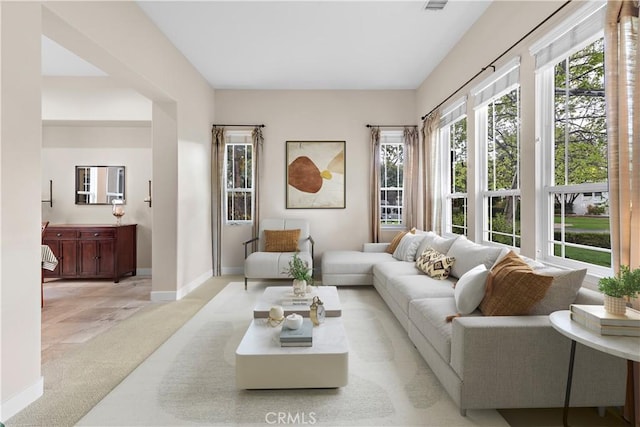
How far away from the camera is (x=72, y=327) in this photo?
11.2ft

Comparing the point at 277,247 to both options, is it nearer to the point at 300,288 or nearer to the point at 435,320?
the point at 300,288

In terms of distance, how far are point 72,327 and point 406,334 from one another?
3336mm

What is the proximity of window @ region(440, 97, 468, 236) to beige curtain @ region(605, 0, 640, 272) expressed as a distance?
88.2 inches

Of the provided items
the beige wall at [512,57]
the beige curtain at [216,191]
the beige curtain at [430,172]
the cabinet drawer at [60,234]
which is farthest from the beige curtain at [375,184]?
the cabinet drawer at [60,234]

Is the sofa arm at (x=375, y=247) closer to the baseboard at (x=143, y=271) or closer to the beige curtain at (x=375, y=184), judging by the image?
the beige curtain at (x=375, y=184)

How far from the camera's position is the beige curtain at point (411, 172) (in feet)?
19.3

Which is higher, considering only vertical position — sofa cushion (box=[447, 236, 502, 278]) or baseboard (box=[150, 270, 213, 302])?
sofa cushion (box=[447, 236, 502, 278])

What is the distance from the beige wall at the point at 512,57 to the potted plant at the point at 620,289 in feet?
4.04

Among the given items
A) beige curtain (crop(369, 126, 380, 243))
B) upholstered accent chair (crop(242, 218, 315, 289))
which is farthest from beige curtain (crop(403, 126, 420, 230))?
upholstered accent chair (crop(242, 218, 315, 289))

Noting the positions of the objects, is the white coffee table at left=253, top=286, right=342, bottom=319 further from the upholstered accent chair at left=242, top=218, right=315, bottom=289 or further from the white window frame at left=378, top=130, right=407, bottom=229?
the white window frame at left=378, top=130, right=407, bottom=229

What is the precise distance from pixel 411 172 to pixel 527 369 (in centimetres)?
433

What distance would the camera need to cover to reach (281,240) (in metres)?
5.53

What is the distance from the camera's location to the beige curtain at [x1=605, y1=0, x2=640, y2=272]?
6.00 feet

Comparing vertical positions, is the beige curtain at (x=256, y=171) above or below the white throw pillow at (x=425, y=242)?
above
